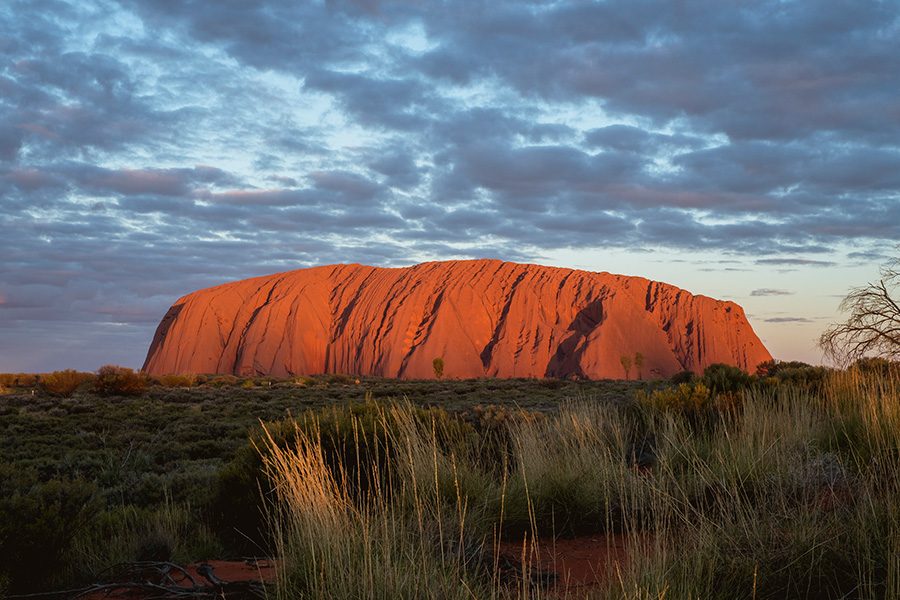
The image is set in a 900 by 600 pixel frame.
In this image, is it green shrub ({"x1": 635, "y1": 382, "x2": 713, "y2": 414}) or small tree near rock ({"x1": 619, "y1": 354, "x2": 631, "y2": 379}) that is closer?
green shrub ({"x1": 635, "y1": 382, "x2": 713, "y2": 414})

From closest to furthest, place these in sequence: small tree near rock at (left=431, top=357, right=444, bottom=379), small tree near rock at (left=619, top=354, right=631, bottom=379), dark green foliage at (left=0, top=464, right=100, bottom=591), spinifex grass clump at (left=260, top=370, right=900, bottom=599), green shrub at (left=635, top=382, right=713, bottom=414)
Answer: spinifex grass clump at (left=260, top=370, right=900, bottom=599)
dark green foliage at (left=0, top=464, right=100, bottom=591)
green shrub at (left=635, top=382, right=713, bottom=414)
small tree near rock at (left=431, top=357, right=444, bottom=379)
small tree near rock at (left=619, top=354, right=631, bottom=379)

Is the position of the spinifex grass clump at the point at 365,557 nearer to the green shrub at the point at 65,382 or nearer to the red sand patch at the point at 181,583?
the red sand patch at the point at 181,583

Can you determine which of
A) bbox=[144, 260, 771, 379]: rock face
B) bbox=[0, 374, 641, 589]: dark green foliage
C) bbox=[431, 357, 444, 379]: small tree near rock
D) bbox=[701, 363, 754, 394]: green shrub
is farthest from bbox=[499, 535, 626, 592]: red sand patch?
bbox=[144, 260, 771, 379]: rock face

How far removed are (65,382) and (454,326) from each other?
45.7m

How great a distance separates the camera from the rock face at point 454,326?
70375 mm

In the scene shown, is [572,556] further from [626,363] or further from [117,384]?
[626,363]

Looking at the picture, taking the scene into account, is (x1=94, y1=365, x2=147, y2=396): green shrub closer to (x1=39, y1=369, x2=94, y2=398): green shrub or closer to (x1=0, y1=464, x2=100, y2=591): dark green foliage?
(x1=39, y1=369, x2=94, y2=398): green shrub

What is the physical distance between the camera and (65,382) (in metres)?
30.0

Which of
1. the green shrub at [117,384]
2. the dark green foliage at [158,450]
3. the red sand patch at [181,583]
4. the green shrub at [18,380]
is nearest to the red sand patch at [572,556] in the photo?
the red sand patch at [181,583]

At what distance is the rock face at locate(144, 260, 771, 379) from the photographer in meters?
70.4

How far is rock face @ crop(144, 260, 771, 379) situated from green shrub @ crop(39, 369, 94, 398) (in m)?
39.4

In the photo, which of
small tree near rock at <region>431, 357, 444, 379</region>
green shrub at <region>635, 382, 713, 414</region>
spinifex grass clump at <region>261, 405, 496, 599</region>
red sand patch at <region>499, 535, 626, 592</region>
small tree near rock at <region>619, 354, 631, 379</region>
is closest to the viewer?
spinifex grass clump at <region>261, 405, 496, 599</region>

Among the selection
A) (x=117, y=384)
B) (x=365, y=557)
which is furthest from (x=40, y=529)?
(x=117, y=384)

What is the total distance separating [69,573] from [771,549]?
5272 millimetres
